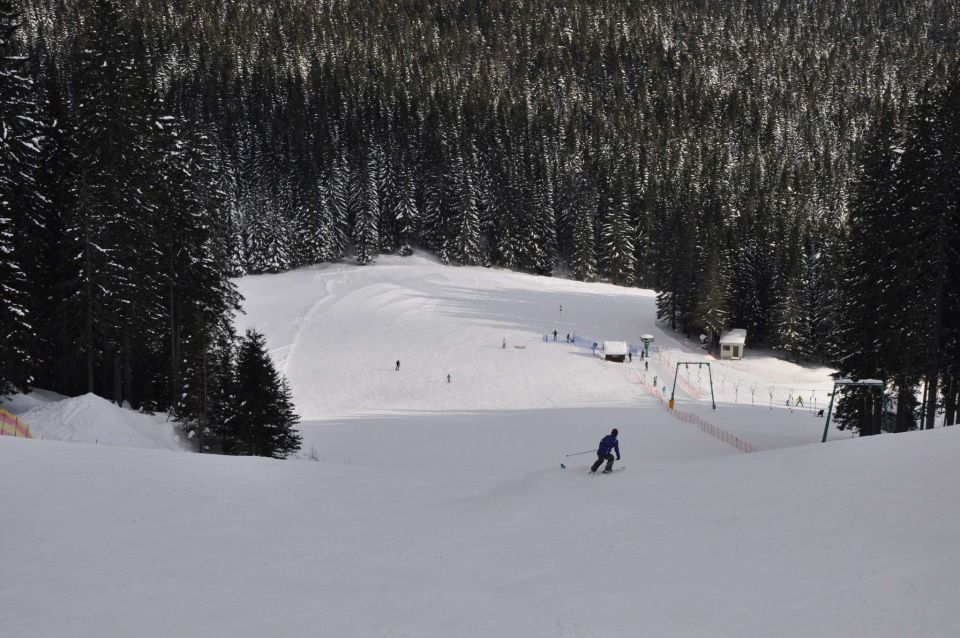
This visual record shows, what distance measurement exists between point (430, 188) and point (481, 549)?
101 meters

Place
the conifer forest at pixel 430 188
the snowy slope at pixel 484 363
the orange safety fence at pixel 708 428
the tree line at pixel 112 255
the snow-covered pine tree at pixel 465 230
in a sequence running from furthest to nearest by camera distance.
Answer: the snow-covered pine tree at pixel 465 230
the snowy slope at pixel 484 363
the orange safety fence at pixel 708 428
the conifer forest at pixel 430 188
the tree line at pixel 112 255

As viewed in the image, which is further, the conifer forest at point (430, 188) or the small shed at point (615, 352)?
A: the small shed at point (615, 352)

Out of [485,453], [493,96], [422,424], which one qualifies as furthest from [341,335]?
[493,96]

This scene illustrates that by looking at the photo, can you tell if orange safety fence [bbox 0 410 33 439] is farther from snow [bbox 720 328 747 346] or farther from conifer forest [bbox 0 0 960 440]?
snow [bbox 720 328 747 346]

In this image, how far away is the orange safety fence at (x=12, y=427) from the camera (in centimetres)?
1794

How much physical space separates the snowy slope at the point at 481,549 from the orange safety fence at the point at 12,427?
16.1ft

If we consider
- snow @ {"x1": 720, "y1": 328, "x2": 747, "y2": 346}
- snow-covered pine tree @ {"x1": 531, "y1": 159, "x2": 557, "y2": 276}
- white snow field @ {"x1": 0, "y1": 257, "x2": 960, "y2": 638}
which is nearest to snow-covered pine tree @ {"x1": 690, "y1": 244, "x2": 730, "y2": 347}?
snow @ {"x1": 720, "y1": 328, "x2": 747, "y2": 346}

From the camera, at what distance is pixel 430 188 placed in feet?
353

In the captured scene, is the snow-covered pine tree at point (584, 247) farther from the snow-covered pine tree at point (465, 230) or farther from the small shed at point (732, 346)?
the small shed at point (732, 346)

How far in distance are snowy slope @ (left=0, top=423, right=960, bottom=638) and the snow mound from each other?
5332 mm

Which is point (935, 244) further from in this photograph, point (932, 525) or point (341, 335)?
point (341, 335)

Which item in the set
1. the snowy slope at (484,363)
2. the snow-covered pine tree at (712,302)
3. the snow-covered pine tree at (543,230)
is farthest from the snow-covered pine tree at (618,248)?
the snow-covered pine tree at (712,302)

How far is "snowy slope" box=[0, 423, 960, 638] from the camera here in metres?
7.86

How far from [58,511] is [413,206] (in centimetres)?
9456
